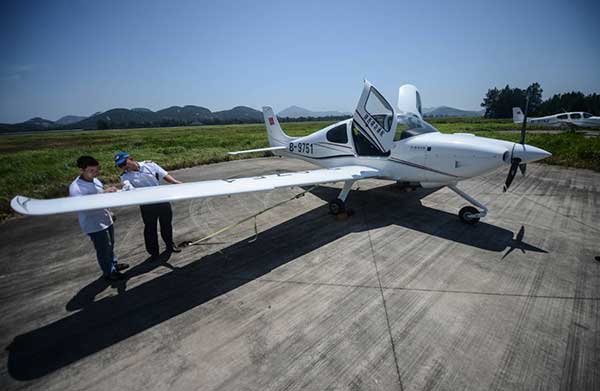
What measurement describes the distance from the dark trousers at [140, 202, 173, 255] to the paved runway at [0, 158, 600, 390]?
1.18 ft

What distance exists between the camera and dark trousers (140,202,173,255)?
4363 mm

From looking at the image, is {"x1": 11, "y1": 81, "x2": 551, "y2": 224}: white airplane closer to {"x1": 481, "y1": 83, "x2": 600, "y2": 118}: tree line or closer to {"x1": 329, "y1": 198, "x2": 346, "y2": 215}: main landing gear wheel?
{"x1": 329, "y1": 198, "x2": 346, "y2": 215}: main landing gear wheel

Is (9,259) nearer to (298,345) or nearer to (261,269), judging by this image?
(261,269)

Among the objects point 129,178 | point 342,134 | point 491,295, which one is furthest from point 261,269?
point 342,134

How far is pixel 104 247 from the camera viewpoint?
12.4 feet

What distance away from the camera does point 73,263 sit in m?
4.67

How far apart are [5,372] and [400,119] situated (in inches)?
304

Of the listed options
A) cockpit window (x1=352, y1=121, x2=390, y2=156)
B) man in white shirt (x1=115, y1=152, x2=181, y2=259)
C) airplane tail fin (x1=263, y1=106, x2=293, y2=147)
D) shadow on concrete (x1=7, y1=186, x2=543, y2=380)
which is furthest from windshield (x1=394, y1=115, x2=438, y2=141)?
man in white shirt (x1=115, y1=152, x2=181, y2=259)

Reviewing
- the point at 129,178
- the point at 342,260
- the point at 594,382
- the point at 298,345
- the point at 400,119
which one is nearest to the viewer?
the point at 594,382

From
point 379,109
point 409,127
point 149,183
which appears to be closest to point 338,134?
point 379,109

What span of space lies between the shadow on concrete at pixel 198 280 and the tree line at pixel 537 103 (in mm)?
52835

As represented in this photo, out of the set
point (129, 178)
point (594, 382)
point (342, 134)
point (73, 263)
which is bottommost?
point (594, 382)

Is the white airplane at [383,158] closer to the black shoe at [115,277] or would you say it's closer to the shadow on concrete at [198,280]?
the shadow on concrete at [198,280]

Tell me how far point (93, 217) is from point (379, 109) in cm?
626
